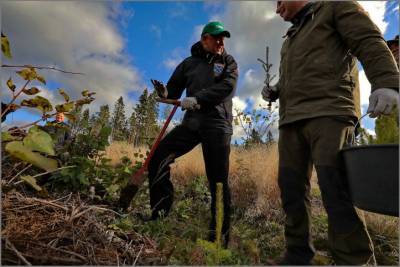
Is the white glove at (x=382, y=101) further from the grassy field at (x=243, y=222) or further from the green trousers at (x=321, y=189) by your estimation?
the grassy field at (x=243, y=222)

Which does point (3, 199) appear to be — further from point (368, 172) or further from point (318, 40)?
point (318, 40)

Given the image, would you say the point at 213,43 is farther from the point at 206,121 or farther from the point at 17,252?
the point at 17,252

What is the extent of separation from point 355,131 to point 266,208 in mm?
2641

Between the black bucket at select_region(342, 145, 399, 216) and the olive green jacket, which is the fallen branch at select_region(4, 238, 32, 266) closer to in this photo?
the black bucket at select_region(342, 145, 399, 216)

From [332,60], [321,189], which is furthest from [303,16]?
[321,189]

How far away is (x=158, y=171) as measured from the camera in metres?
3.31

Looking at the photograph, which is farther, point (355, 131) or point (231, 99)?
point (231, 99)

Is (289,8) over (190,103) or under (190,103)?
over

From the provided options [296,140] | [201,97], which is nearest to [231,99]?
[201,97]

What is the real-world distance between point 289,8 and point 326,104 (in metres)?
0.74

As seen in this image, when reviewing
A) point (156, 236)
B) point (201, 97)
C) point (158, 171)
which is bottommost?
point (156, 236)

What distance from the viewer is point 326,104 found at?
209 centimetres

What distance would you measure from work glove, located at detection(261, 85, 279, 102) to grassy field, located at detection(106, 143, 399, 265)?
1.04m

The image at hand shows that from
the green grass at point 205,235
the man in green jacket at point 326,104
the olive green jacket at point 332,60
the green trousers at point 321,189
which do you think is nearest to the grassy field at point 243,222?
the green grass at point 205,235
